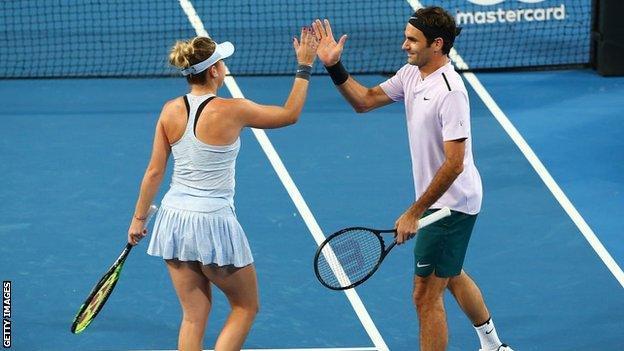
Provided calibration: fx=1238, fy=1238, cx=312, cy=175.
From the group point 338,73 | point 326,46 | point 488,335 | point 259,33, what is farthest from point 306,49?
point 259,33

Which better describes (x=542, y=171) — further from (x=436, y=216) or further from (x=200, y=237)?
(x=200, y=237)

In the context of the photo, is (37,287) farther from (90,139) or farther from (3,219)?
(90,139)

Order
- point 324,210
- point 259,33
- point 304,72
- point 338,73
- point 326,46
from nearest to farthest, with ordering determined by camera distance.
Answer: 1. point 304,72
2. point 326,46
3. point 338,73
4. point 324,210
5. point 259,33

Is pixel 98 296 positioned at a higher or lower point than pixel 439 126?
lower

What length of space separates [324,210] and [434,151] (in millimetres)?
3293

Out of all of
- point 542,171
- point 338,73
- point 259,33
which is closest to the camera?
point 338,73

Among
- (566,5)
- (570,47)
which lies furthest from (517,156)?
(566,5)

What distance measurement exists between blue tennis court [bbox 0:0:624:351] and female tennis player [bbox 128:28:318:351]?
129cm

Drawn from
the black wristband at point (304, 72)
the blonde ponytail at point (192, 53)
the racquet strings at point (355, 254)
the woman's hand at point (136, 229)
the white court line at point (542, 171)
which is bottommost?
the white court line at point (542, 171)

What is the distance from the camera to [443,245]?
749cm

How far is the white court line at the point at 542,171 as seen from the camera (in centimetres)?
974

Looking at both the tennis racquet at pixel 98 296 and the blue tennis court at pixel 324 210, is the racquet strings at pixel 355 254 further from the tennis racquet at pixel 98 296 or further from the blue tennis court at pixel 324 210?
the tennis racquet at pixel 98 296

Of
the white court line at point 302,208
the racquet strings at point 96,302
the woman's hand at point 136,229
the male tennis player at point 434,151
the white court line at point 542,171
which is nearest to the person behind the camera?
the male tennis player at point 434,151

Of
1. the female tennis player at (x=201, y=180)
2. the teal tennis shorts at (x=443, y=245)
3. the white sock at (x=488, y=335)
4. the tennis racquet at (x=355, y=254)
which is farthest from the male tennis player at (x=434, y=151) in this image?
the female tennis player at (x=201, y=180)
